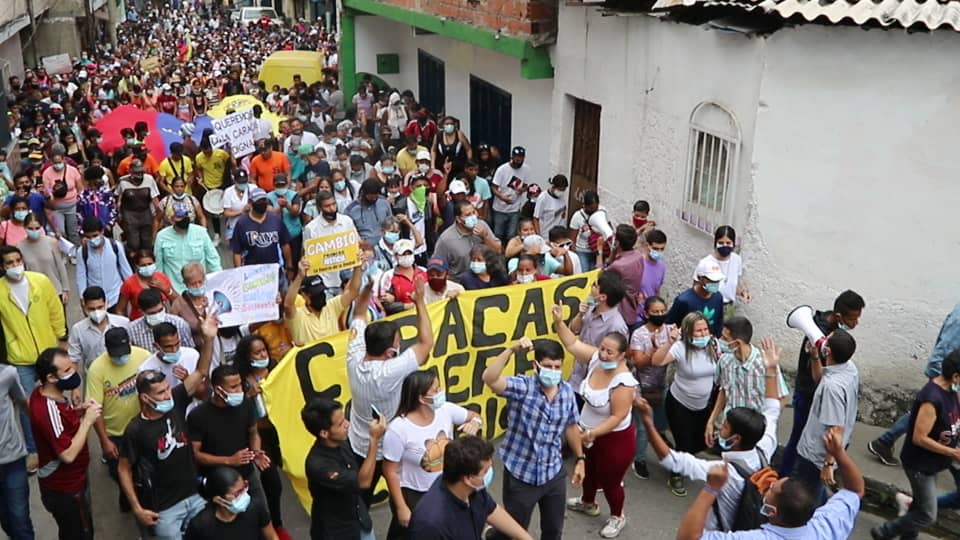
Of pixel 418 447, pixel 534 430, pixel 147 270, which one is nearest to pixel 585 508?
pixel 534 430

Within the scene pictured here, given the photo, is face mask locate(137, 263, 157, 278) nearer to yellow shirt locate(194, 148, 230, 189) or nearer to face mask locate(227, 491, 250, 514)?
face mask locate(227, 491, 250, 514)

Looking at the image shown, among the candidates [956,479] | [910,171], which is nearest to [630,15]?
[910,171]

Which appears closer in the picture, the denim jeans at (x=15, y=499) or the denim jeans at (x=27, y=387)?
the denim jeans at (x=15, y=499)

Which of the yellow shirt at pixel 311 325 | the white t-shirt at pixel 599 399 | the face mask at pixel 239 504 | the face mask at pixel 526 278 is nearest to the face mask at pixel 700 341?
the white t-shirt at pixel 599 399

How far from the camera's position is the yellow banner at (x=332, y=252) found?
7.09 metres

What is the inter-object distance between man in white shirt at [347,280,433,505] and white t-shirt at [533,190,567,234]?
4828 millimetres

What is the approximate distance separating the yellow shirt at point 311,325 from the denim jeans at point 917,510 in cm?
395

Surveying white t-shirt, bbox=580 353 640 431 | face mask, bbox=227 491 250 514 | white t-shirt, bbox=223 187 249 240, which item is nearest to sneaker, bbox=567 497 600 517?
white t-shirt, bbox=580 353 640 431

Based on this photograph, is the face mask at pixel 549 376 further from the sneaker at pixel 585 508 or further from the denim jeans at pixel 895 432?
the denim jeans at pixel 895 432

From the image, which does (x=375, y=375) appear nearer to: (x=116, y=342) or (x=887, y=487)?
(x=116, y=342)

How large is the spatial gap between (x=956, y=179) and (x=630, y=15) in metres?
3.93

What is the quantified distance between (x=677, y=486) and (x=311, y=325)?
2899 mm

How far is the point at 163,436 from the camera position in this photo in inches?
195

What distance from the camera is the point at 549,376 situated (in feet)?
16.6
